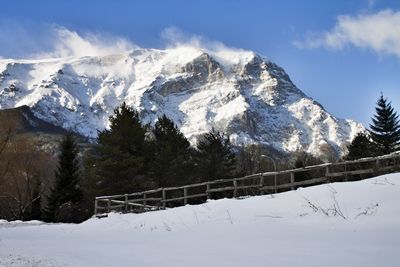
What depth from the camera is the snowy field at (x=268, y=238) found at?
7.88 m

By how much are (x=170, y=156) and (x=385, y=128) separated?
22.9m

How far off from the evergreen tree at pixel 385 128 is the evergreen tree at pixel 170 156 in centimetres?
1955

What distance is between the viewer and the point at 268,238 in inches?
385

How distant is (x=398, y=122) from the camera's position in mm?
52094

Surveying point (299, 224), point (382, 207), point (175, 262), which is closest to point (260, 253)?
point (175, 262)

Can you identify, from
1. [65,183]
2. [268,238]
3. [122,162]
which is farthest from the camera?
[65,183]

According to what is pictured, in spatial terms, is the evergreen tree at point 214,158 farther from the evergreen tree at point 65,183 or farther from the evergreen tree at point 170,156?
the evergreen tree at point 65,183

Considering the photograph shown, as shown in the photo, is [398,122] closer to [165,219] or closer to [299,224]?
[165,219]

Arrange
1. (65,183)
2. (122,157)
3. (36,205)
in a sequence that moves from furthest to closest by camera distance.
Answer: (36,205) → (65,183) → (122,157)

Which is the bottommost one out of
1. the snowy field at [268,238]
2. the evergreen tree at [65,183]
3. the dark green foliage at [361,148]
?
the snowy field at [268,238]

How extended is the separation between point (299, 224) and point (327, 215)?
0.63 m

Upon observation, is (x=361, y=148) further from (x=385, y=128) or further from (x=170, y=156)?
(x=170, y=156)

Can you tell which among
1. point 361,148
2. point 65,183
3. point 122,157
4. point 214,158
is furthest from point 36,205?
point 361,148

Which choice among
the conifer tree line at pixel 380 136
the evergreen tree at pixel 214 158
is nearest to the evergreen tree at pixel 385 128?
the conifer tree line at pixel 380 136
